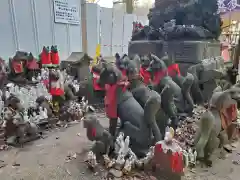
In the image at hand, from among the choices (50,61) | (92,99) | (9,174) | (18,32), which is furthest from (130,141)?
(18,32)

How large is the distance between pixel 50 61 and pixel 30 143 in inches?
87.2

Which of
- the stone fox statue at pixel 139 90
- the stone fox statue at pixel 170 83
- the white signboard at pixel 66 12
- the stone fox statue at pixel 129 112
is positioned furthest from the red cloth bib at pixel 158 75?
the white signboard at pixel 66 12

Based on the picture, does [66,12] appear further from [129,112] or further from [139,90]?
[129,112]

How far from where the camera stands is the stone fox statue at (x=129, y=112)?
60.8 inches

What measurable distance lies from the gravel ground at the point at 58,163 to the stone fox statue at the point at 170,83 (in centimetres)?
68

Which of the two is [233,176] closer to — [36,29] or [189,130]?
[189,130]

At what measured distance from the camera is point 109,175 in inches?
55.7

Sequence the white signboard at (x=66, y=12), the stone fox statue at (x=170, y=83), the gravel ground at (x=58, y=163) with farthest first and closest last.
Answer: the white signboard at (x=66, y=12)
the stone fox statue at (x=170, y=83)
the gravel ground at (x=58, y=163)

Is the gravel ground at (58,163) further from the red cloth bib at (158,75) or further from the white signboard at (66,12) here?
the white signboard at (66,12)

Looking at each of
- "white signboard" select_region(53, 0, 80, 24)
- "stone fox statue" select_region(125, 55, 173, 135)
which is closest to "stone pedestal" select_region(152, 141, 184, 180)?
"stone fox statue" select_region(125, 55, 173, 135)

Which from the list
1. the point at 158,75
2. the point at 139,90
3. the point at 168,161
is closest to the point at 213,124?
the point at 168,161

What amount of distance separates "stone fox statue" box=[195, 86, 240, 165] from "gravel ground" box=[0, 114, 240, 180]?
0.14 metres

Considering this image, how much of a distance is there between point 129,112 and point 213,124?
653 millimetres

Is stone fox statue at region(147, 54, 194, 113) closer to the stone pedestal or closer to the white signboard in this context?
the stone pedestal
